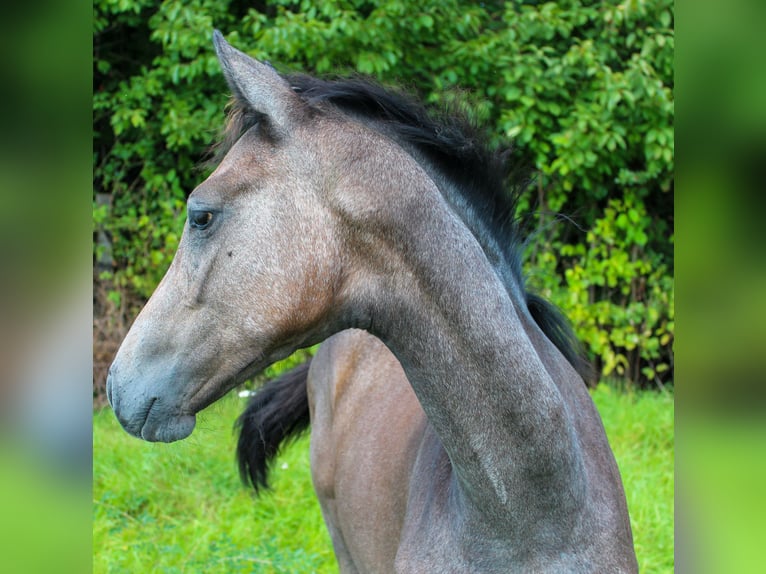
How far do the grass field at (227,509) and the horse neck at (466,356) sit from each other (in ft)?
7.00

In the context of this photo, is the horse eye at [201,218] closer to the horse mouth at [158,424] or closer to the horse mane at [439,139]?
the horse mane at [439,139]

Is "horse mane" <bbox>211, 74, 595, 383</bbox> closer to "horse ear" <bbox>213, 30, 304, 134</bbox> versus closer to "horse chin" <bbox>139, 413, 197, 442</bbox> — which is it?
"horse ear" <bbox>213, 30, 304, 134</bbox>

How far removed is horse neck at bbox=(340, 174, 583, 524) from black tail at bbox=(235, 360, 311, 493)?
226cm

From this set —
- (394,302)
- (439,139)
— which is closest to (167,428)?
(394,302)

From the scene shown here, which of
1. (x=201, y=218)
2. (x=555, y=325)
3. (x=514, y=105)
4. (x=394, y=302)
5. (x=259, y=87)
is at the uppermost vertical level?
(x=259, y=87)

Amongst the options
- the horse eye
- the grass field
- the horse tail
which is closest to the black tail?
the grass field

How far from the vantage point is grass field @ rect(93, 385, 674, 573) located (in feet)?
13.9

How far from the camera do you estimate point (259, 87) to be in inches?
69.4

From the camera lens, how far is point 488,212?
2.06 m

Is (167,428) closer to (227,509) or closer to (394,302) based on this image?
(394,302)

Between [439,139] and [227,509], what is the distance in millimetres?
3643
